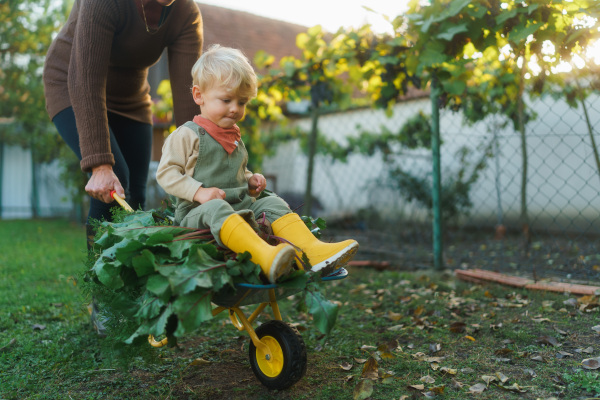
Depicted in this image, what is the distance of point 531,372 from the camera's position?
1.96 meters

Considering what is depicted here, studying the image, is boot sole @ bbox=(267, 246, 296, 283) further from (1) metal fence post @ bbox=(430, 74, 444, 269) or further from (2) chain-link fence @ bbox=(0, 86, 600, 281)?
(1) metal fence post @ bbox=(430, 74, 444, 269)

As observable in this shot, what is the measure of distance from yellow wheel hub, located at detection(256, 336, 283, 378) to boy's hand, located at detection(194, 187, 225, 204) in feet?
1.85

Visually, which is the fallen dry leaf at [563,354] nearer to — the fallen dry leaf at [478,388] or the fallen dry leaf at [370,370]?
the fallen dry leaf at [478,388]

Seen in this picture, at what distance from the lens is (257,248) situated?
1570mm

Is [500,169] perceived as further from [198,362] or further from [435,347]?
[198,362]

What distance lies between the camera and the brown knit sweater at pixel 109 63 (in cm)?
210

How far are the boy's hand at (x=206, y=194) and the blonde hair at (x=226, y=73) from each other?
403mm

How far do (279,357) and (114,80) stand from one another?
1.59 m

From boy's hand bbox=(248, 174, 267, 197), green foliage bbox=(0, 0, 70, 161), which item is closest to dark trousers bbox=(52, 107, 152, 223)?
boy's hand bbox=(248, 174, 267, 197)

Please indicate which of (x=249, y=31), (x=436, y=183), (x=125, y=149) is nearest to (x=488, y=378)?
(x=125, y=149)

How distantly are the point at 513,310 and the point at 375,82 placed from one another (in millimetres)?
2625

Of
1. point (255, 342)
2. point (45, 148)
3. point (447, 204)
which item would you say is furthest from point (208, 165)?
point (45, 148)

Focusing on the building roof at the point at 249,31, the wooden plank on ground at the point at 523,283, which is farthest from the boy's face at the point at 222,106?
the building roof at the point at 249,31

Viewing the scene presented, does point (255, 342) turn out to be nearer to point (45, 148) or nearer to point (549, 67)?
point (549, 67)
